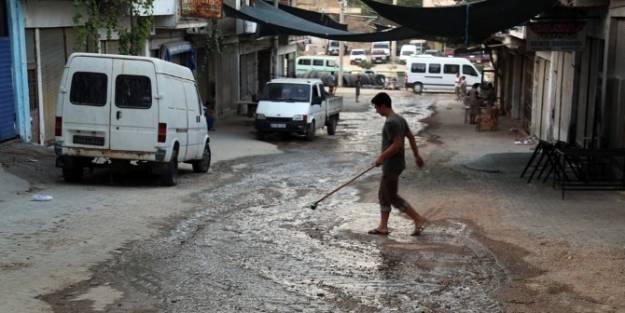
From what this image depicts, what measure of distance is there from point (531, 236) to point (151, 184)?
22.6 ft

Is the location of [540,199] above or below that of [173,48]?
below

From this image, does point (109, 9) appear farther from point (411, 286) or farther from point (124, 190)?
point (411, 286)

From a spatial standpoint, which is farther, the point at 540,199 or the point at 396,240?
the point at 540,199

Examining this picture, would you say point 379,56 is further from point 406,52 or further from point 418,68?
point 418,68

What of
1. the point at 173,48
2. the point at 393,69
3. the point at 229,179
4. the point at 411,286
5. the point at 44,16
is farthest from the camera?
the point at 393,69

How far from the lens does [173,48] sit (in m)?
24.0

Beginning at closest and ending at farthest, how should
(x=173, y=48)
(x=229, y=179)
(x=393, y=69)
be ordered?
(x=229, y=179), (x=173, y=48), (x=393, y=69)

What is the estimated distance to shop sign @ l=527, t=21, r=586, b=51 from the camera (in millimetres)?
15336

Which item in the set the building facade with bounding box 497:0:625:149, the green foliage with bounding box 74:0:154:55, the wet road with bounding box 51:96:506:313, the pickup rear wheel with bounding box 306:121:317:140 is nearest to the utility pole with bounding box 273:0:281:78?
the building facade with bounding box 497:0:625:149

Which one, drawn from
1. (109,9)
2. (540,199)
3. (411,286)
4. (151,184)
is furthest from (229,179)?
(411,286)

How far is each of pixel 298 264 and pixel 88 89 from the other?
19.6ft

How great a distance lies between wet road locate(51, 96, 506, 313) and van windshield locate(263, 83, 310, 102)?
12.0m

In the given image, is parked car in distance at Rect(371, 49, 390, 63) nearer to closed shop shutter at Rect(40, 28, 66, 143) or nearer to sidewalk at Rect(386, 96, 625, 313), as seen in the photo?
sidewalk at Rect(386, 96, 625, 313)

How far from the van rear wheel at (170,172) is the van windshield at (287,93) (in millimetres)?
11436
